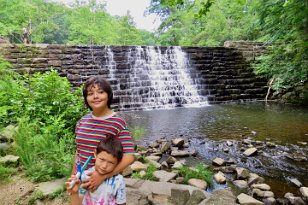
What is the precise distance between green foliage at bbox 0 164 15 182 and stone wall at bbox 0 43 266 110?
22.0 ft

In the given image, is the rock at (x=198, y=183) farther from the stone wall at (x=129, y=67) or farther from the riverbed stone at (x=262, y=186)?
the stone wall at (x=129, y=67)

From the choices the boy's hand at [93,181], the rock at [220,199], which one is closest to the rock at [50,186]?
the boy's hand at [93,181]

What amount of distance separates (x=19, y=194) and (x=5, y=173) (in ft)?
1.30

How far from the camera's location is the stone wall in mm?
9234

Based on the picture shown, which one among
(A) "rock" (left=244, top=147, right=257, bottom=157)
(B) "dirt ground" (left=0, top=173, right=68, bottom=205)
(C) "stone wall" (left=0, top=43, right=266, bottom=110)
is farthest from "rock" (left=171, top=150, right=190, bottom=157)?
(C) "stone wall" (left=0, top=43, right=266, bottom=110)

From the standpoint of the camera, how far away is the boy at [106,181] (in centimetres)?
134

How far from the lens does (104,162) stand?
4.39ft

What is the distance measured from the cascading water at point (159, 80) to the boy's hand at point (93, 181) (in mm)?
7880

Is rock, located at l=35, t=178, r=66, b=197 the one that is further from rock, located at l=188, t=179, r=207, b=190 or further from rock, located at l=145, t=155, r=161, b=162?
rock, located at l=145, t=155, r=161, b=162

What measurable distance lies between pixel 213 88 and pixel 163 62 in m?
2.64

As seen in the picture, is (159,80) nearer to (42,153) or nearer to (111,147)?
(42,153)

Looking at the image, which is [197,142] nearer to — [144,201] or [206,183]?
[206,183]

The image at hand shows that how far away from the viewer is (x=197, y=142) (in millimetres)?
5094

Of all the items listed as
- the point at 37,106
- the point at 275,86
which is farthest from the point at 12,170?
the point at 275,86
